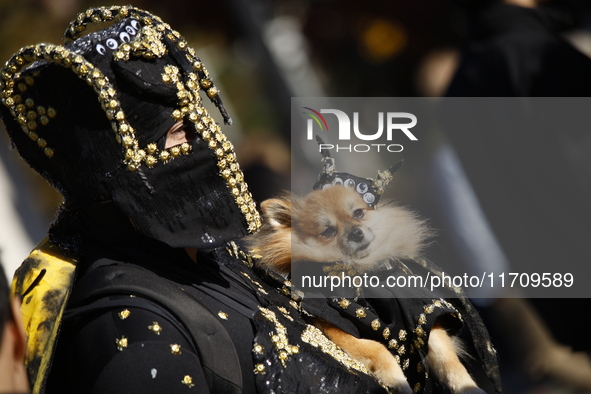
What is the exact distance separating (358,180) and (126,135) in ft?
2.84

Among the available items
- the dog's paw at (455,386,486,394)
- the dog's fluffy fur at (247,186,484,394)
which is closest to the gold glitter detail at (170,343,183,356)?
the dog's fluffy fur at (247,186,484,394)

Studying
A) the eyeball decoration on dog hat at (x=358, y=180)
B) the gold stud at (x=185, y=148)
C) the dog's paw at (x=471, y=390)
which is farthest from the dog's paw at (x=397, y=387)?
the gold stud at (x=185, y=148)

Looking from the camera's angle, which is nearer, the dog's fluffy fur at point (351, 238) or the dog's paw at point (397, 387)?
the dog's paw at point (397, 387)

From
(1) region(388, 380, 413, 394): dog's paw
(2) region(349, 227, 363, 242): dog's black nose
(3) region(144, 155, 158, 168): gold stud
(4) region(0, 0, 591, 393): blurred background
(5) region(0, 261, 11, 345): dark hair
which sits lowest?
(5) region(0, 261, 11, 345): dark hair

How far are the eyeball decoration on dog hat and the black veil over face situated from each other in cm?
47

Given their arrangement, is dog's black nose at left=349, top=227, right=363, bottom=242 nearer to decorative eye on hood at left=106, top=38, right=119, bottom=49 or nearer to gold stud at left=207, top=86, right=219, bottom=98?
gold stud at left=207, top=86, right=219, bottom=98

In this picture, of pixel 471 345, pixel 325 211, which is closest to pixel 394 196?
pixel 325 211

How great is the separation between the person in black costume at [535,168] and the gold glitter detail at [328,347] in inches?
32.7

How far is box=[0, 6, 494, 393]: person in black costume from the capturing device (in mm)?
1714

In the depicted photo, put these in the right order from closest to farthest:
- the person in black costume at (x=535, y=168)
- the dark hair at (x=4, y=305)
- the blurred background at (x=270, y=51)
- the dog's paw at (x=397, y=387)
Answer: the dark hair at (x=4, y=305), the dog's paw at (x=397, y=387), the person in black costume at (x=535, y=168), the blurred background at (x=270, y=51)

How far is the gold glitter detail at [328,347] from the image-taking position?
2018 mm

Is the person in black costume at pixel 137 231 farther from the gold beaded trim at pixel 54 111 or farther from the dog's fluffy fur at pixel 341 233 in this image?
the dog's fluffy fur at pixel 341 233

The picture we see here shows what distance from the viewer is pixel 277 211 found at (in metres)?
2.46

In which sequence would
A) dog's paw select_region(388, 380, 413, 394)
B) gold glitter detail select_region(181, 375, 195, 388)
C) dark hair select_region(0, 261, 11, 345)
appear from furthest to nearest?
dog's paw select_region(388, 380, 413, 394) → gold glitter detail select_region(181, 375, 195, 388) → dark hair select_region(0, 261, 11, 345)
